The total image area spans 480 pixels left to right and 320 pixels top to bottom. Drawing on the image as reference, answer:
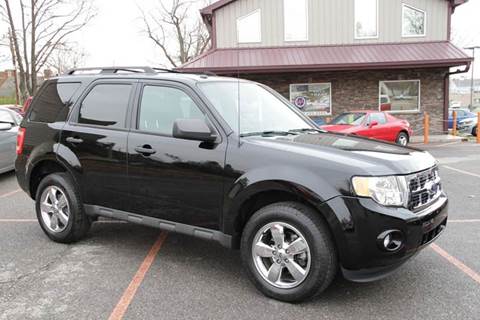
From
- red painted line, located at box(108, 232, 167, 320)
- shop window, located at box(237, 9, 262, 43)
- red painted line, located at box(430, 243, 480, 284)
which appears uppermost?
shop window, located at box(237, 9, 262, 43)

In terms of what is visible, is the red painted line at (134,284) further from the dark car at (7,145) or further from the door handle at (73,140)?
the dark car at (7,145)

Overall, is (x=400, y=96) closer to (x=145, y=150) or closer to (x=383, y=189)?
(x=145, y=150)

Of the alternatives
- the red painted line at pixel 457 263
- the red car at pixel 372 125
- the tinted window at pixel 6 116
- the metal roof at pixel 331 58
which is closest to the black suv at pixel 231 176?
the red painted line at pixel 457 263

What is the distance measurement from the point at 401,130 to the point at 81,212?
1229 cm

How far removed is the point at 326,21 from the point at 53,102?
1479 cm

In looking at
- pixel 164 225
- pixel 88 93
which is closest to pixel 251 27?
pixel 88 93

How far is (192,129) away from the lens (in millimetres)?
3691

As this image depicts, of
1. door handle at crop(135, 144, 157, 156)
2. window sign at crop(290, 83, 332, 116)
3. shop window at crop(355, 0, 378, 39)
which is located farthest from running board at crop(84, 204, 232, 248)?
shop window at crop(355, 0, 378, 39)

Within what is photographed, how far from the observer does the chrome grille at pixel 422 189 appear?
3.36 m

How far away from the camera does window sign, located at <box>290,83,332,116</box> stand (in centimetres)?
1797

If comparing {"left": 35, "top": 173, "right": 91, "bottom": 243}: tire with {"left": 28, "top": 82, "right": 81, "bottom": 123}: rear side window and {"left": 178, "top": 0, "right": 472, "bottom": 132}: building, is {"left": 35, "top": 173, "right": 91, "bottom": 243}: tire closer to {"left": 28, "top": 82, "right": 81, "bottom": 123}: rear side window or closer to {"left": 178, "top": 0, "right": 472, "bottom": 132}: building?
{"left": 28, "top": 82, "right": 81, "bottom": 123}: rear side window

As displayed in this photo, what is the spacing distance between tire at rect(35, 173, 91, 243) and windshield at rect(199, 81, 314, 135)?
1926 mm

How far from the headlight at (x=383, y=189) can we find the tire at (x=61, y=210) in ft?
9.98

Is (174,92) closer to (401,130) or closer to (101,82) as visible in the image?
(101,82)
